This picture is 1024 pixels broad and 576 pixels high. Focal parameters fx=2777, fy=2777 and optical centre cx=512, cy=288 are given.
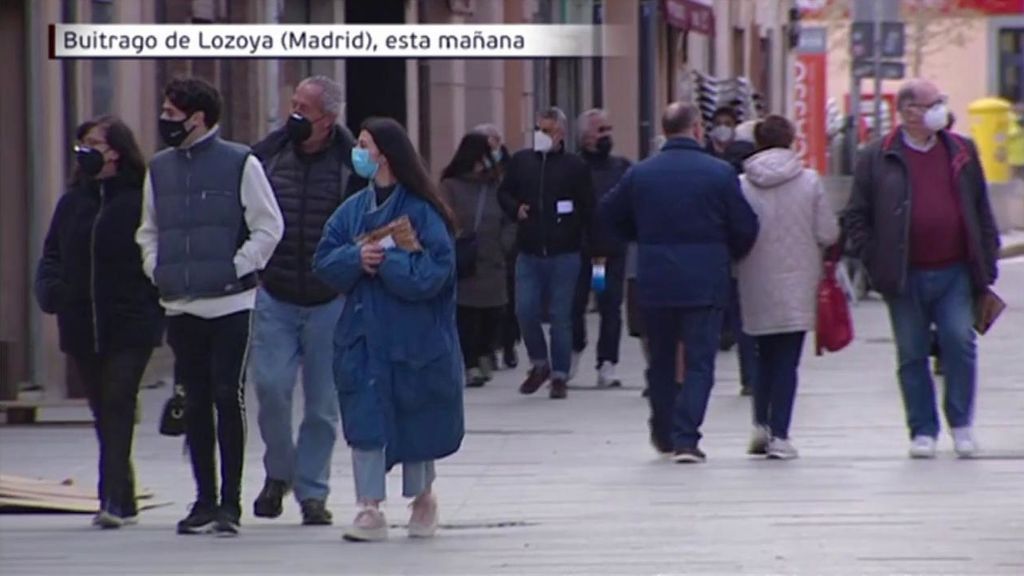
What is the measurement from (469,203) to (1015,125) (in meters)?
29.9

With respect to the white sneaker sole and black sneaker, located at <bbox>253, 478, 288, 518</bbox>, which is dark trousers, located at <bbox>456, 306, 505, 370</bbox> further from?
the white sneaker sole

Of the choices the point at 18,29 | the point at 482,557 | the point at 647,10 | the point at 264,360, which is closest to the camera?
the point at 482,557

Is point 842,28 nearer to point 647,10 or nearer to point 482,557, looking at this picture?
point 647,10

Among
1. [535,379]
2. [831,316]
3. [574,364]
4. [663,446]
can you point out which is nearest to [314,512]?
[663,446]

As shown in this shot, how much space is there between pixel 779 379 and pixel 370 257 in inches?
155

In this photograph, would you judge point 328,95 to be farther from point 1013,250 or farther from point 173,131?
point 1013,250

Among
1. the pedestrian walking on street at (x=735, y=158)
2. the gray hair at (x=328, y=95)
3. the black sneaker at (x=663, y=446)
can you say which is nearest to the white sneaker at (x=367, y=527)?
the gray hair at (x=328, y=95)

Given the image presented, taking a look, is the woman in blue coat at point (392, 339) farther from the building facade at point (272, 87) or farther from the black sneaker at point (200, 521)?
the building facade at point (272, 87)

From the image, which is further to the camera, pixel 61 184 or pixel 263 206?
pixel 61 184

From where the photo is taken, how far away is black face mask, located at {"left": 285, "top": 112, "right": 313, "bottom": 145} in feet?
37.7

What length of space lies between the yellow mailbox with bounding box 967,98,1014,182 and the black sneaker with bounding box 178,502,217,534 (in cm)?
3554

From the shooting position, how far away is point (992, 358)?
21406mm

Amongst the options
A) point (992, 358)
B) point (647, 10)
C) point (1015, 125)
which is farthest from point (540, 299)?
point (1015, 125)

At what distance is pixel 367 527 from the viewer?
1094 cm
